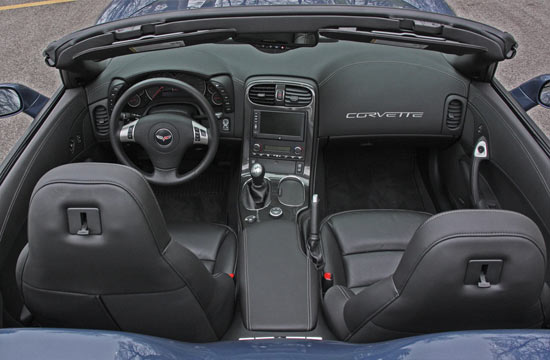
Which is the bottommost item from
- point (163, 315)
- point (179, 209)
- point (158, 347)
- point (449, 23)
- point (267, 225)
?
point (179, 209)

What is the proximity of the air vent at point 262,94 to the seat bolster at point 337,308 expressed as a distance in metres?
1.30

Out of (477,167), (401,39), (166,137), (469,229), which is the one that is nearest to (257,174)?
(166,137)

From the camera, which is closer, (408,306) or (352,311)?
(408,306)

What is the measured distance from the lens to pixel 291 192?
2996mm

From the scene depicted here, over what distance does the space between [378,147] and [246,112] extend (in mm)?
1235

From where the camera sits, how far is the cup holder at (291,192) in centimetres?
294

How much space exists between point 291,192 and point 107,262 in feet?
5.65

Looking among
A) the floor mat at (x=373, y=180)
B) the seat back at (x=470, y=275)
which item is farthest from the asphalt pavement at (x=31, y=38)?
the seat back at (x=470, y=275)

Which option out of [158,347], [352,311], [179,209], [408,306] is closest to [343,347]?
[408,306]

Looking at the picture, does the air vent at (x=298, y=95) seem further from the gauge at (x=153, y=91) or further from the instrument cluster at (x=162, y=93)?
the gauge at (x=153, y=91)

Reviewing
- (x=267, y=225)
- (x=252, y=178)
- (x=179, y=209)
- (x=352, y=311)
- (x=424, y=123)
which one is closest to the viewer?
(x=352, y=311)

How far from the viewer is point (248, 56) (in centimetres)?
300

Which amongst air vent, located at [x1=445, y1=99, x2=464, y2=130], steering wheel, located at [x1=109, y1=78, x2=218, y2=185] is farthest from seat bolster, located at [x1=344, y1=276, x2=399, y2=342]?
air vent, located at [x1=445, y1=99, x2=464, y2=130]

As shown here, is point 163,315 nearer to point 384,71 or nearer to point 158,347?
point 158,347
